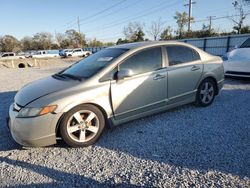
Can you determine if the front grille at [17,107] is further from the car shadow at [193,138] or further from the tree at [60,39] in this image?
the tree at [60,39]

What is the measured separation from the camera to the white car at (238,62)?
21.3 feet

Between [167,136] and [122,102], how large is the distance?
0.89 meters

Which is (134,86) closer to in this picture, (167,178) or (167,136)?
(167,136)

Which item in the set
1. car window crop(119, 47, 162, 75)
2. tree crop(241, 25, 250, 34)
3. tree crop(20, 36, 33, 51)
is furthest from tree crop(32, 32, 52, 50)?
car window crop(119, 47, 162, 75)

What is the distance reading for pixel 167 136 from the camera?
3.40 metres

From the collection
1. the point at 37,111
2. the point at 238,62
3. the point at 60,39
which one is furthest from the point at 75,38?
the point at 37,111

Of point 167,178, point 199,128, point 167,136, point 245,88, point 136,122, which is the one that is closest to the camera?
point 167,178

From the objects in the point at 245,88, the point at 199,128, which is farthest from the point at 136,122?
the point at 245,88

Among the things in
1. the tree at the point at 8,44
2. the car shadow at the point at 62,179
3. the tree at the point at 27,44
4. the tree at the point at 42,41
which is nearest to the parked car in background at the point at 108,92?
the car shadow at the point at 62,179

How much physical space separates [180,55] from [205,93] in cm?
104

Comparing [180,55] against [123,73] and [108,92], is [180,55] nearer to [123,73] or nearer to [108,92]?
[123,73]

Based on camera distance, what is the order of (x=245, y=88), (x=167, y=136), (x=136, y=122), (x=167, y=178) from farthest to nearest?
1. (x=245, y=88)
2. (x=136, y=122)
3. (x=167, y=136)
4. (x=167, y=178)

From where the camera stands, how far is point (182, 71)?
13.6ft

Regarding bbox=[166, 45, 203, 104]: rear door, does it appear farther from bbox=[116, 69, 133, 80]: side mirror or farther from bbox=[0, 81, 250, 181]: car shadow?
bbox=[116, 69, 133, 80]: side mirror
